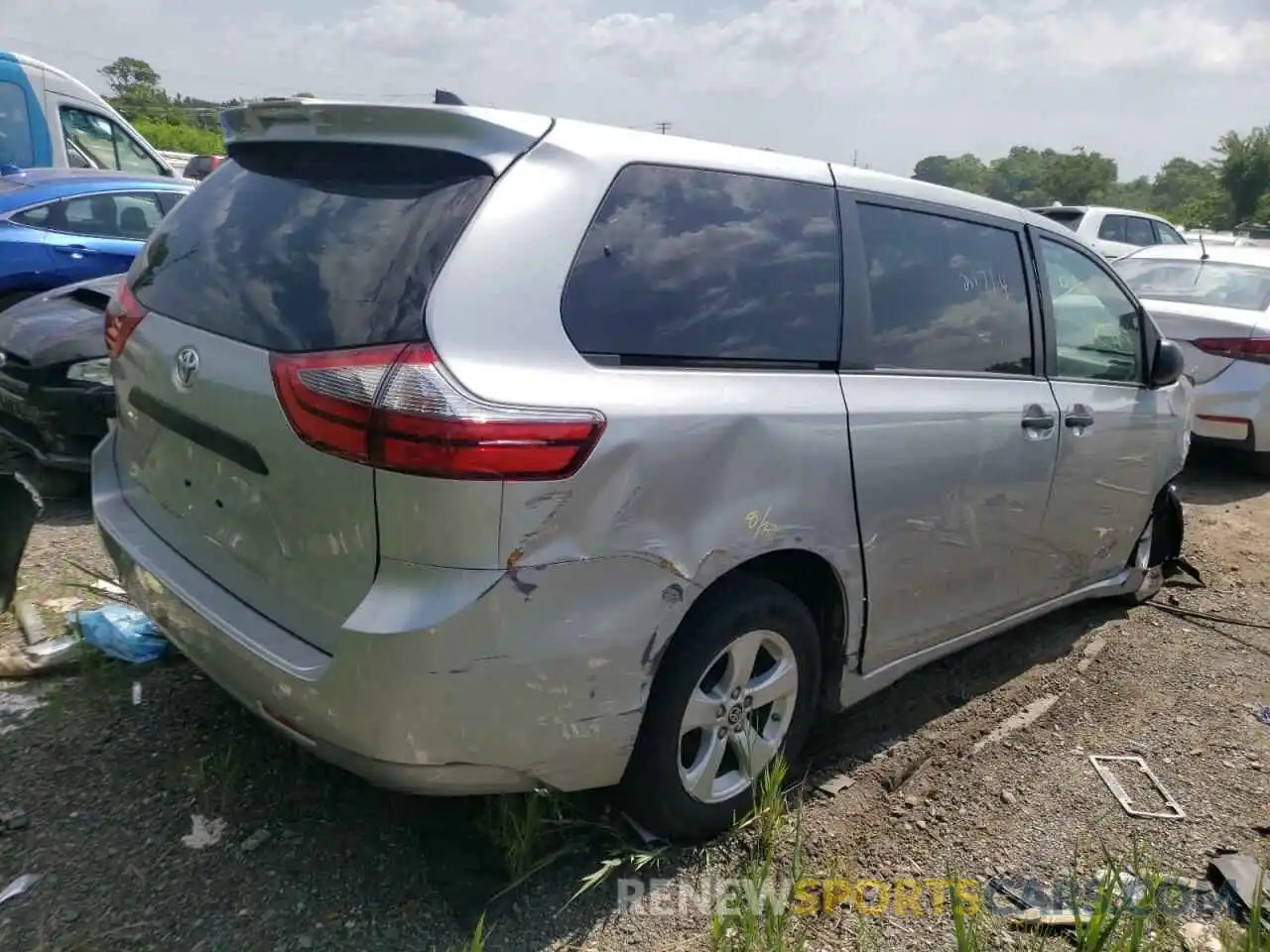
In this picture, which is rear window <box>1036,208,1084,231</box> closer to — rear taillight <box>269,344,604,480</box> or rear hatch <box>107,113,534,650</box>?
rear hatch <box>107,113,534,650</box>

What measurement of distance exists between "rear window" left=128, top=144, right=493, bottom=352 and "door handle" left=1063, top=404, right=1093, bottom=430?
7.76 feet

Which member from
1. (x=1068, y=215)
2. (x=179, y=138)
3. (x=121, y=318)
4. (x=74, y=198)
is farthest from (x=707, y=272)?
(x=179, y=138)

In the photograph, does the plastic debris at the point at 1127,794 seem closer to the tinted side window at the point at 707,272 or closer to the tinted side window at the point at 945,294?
the tinted side window at the point at 945,294

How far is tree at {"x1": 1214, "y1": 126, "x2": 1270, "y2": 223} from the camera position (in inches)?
Result: 1989

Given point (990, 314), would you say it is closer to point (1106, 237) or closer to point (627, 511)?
point (627, 511)

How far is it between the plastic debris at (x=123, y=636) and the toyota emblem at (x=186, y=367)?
3.98 ft

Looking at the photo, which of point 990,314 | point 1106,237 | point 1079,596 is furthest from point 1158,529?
point 1106,237

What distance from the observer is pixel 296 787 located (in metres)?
2.79

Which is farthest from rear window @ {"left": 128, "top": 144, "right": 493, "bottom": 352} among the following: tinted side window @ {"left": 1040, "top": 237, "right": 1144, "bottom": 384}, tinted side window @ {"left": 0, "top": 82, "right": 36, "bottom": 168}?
tinted side window @ {"left": 0, "top": 82, "right": 36, "bottom": 168}

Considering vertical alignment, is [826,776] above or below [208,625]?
below

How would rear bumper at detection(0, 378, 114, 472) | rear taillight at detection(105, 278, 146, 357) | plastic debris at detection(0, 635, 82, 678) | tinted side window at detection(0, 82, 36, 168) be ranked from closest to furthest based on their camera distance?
rear taillight at detection(105, 278, 146, 357) → plastic debris at detection(0, 635, 82, 678) → rear bumper at detection(0, 378, 114, 472) → tinted side window at detection(0, 82, 36, 168)

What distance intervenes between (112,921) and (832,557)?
6.35 ft

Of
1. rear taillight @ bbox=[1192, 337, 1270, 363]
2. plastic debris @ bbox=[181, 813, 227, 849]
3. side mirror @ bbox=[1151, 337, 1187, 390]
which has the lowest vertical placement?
plastic debris @ bbox=[181, 813, 227, 849]

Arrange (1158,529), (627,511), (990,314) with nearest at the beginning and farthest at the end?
(627,511) → (990,314) → (1158,529)
